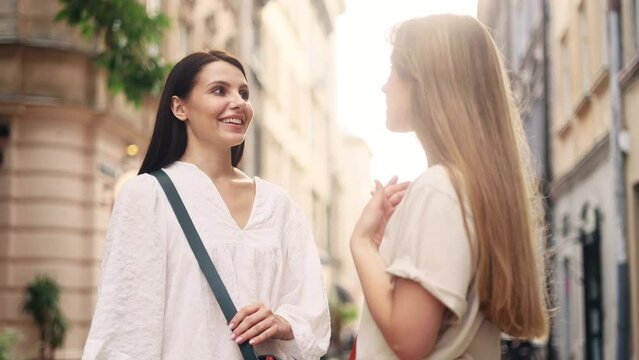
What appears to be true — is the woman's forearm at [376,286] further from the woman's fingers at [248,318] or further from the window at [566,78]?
the window at [566,78]

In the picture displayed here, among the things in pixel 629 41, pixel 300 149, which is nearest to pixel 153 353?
pixel 629 41

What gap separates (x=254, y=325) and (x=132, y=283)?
376 millimetres

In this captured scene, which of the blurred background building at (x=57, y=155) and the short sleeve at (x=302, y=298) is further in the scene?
the blurred background building at (x=57, y=155)

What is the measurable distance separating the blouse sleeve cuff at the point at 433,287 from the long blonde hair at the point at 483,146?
99 mm

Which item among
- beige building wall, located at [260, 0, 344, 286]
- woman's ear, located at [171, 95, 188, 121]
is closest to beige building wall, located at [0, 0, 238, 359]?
woman's ear, located at [171, 95, 188, 121]

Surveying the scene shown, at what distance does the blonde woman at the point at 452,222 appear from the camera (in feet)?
8.80

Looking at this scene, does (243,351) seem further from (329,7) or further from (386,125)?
(329,7)

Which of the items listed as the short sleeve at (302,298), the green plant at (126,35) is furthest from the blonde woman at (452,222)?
the green plant at (126,35)

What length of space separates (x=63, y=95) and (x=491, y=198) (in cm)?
1378

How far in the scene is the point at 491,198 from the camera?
2744 mm

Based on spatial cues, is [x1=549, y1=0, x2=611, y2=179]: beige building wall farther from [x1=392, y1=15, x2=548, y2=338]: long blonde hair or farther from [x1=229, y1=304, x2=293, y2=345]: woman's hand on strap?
[x1=392, y1=15, x2=548, y2=338]: long blonde hair

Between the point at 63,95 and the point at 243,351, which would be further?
the point at 63,95

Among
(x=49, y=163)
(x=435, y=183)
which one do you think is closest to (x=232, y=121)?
(x=435, y=183)

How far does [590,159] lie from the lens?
17.4m
